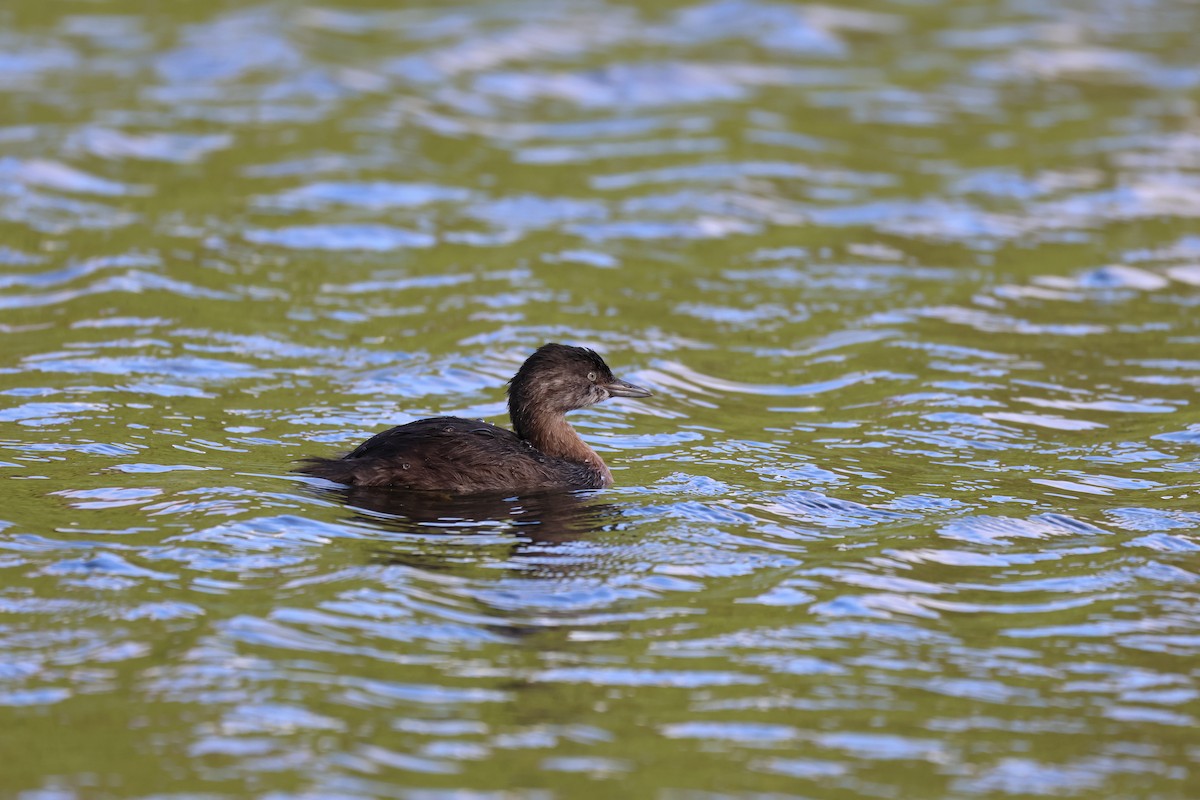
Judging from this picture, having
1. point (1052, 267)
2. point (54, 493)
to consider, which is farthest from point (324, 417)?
point (1052, 267)

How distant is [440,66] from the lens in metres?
21.8

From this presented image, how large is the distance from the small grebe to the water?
289 mm

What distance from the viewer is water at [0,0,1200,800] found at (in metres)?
6.88

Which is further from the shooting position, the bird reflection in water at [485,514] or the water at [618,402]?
the bird reflection in water at [485,514]

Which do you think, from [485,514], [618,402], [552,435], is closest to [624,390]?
[552,435]

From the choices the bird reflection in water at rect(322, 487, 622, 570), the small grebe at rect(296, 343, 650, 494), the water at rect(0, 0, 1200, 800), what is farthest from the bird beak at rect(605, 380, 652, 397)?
the bird reflection in water at rect(322, 487, 622, 570)

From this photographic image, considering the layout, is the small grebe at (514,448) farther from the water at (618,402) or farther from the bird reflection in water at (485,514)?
the water at (618,402)

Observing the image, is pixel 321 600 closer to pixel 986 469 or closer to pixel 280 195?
pixel 986 469

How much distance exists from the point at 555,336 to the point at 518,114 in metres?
7.36

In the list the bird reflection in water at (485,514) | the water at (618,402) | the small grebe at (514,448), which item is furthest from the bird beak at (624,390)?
the bird reflection in water at (485,514)

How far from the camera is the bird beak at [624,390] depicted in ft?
36.1

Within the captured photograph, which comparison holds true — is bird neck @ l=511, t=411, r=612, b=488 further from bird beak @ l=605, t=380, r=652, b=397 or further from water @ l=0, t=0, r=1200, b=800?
bird beak @ l=605, t=380, r=652, b=397

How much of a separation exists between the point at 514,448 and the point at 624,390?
1.26 meters

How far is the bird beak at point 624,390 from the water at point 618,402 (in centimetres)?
45
